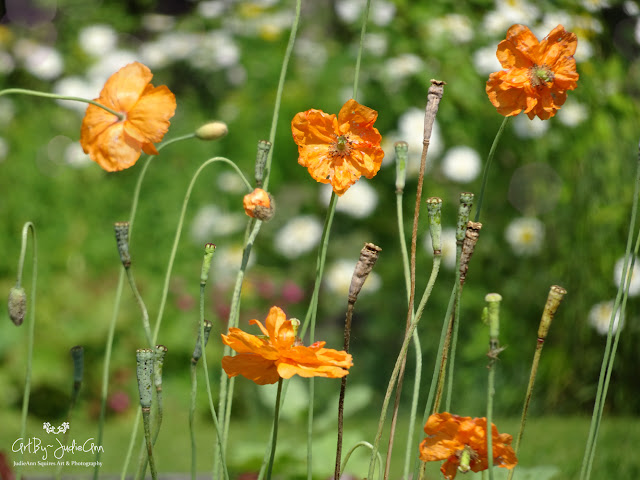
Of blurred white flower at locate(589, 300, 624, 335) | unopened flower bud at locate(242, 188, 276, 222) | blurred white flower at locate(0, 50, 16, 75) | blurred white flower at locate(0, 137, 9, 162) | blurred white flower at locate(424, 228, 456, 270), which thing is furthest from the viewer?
blurred white flower at locate(0, 50, 16, 75)

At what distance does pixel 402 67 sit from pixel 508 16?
1.42 feet

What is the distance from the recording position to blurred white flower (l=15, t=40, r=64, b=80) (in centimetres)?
368

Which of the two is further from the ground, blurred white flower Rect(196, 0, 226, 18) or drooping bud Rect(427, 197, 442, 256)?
blurred white flower Rect(196, 0, 226, 18)

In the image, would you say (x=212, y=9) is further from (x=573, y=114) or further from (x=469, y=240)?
(x=469, y=240)

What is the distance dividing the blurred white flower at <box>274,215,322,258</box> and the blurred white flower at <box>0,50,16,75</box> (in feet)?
6.66

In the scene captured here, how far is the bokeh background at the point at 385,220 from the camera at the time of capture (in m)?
2.28

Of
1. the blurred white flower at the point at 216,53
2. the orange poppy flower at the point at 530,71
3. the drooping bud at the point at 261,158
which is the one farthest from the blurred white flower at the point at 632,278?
the blurred white flower at the point at 216,53

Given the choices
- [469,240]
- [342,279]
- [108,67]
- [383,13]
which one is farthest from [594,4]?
[108,67]

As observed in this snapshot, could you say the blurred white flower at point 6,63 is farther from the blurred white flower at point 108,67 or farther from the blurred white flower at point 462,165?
the blurred white flower at point 462,165

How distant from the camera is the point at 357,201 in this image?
101 inches

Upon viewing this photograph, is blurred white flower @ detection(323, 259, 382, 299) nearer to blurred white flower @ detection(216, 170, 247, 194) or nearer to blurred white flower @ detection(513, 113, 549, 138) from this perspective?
blurred white flower @ detection(216, 170, 247, 194)

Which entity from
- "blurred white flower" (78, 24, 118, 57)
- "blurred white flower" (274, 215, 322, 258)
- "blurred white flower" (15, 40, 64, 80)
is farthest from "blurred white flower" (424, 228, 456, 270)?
"blurred white flower" (15, 40, 64, 80)

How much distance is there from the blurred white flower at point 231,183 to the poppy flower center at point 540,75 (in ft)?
6.98

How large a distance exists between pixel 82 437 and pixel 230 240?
871mm
